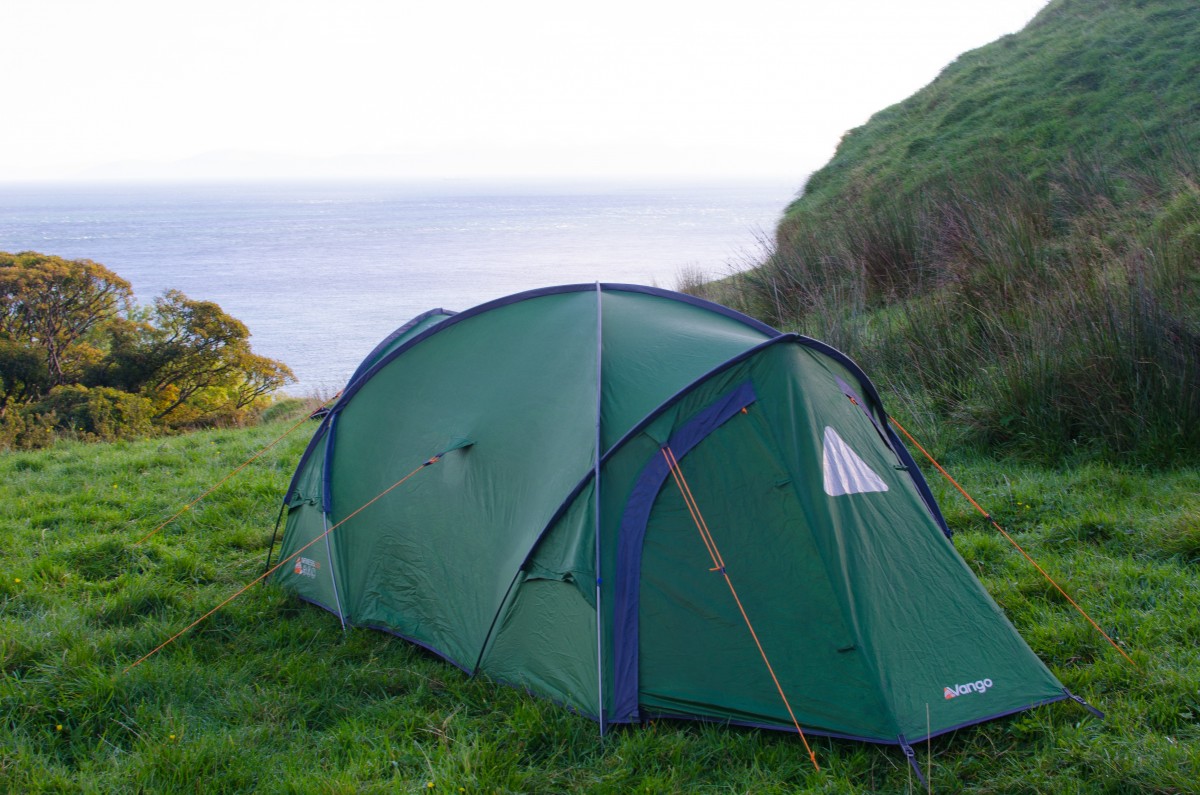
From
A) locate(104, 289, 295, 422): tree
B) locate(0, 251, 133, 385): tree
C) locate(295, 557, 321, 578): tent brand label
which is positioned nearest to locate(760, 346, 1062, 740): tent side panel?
locate(295, 557, 321, 578): tent brand label

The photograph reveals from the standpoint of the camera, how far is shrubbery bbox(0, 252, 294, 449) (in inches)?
695

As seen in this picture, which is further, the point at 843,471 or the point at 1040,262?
the point at 1040,262

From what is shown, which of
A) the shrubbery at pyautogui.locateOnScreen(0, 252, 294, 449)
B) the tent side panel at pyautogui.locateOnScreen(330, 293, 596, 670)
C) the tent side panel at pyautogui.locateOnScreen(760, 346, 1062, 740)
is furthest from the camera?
the shrubbery at pyautogui.locateOnScreen(0, 252, 294, 449)

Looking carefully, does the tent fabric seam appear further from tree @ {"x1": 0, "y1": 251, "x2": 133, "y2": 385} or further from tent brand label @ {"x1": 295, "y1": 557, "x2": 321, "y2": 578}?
tree @ {"x1": 0, "y1": 251, "x2": 133, "y2": 385}

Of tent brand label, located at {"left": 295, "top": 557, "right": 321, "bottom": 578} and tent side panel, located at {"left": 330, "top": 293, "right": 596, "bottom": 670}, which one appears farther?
tent brand label, located at {"left": 295, "top": 557, "right": 321, "bottom": 578}

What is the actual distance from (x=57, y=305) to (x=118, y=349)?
225 cm

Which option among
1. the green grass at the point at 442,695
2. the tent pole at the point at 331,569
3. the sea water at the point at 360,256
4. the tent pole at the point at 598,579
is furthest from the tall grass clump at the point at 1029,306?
the tent pole at the point at 331,569

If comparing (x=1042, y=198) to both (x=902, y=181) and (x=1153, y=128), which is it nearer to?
(x=1153, y=128)

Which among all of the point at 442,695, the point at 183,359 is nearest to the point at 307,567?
the point at 442,695

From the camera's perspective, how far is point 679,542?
3.74 m

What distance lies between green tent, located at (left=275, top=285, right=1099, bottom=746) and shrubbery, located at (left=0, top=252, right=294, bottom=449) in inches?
522

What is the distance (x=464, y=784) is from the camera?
3184 millimetres

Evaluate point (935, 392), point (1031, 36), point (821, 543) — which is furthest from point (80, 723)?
point (1031, 36)

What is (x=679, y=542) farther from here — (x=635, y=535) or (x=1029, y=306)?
(x=1029, y=306)
